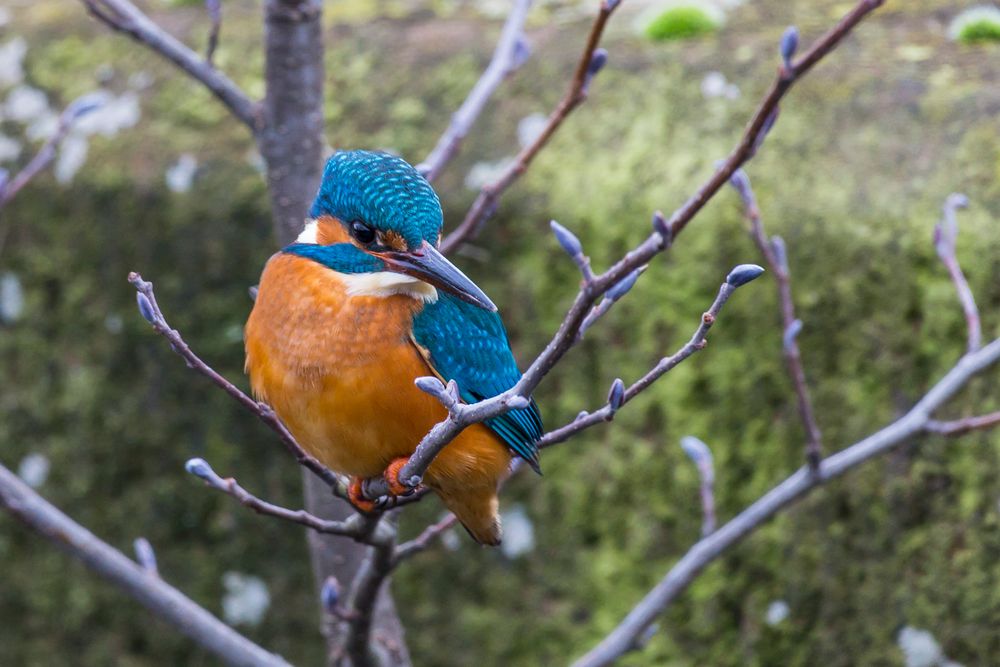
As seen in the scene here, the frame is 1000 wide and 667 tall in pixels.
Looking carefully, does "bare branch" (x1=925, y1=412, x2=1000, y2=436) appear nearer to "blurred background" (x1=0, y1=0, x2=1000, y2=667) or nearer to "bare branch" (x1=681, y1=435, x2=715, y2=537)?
"bare branch" (x1=681, y1=435, x2=715, y2=537)

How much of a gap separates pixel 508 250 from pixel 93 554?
126 centimetres

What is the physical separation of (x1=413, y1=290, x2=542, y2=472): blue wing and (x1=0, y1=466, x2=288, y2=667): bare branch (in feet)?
2.15

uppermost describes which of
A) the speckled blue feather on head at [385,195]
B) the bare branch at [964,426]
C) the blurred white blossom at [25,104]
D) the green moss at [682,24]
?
the speckled blue feather on head at [385,195]

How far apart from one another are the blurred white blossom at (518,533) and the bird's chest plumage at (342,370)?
3.62ft

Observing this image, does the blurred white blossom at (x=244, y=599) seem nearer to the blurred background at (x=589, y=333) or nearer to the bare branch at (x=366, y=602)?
the blurred background at (x=589, y=333)

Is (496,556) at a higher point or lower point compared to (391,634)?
lower

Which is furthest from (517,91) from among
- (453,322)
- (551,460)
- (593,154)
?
(453,322)

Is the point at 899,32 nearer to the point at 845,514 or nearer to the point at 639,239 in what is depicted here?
the point at 639,239

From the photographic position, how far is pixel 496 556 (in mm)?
2859

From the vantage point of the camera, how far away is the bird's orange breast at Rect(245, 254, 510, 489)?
5.56ft

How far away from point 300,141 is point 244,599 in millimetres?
1349

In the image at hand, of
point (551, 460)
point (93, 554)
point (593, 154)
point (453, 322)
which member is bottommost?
point (551, 460)

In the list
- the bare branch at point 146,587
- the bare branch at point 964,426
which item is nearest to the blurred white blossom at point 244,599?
the bare branch at point 146,587

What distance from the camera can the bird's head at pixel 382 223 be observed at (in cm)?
152
